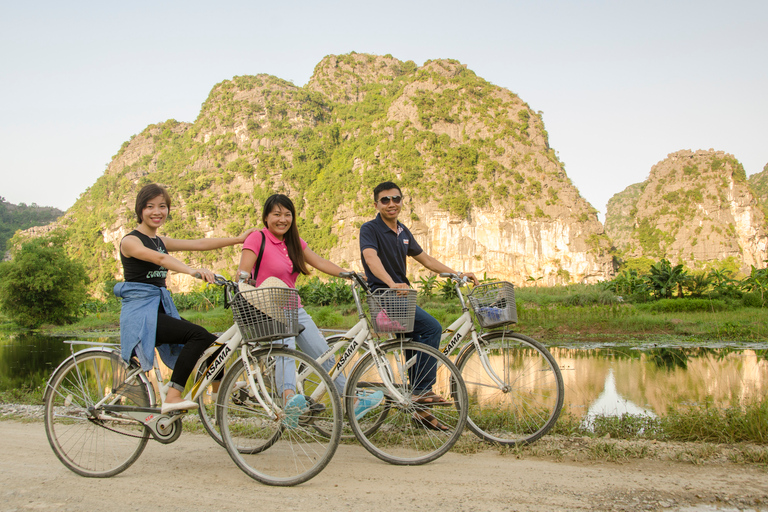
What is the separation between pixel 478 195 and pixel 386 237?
63.3 metres

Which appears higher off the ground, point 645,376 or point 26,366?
point 645,376

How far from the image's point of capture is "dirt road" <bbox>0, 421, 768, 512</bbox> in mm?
2359

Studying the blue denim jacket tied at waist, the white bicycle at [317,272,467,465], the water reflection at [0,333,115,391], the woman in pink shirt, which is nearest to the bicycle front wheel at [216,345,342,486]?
the white bicycle at [317,272,467,465]

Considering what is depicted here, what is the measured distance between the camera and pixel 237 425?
2.96 metres

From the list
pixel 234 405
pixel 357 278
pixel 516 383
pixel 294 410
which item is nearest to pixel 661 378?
pixel 516 383

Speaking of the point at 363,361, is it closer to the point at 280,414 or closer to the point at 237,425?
the point at 280,414

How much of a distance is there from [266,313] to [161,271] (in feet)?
3.01

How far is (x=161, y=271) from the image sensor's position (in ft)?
10.3

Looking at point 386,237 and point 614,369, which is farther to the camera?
point 614,369

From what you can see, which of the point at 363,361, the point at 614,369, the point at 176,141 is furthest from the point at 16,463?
the point at 176,141

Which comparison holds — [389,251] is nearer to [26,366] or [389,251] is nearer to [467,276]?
[467,276]

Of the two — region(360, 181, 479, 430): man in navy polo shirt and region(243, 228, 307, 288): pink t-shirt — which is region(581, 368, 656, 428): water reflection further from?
region(243, 228, 307, 288): pink t-shirt

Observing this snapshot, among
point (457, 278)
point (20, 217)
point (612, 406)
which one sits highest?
point (20, 217)

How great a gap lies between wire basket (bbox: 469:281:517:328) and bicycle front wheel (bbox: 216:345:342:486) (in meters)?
1.18
